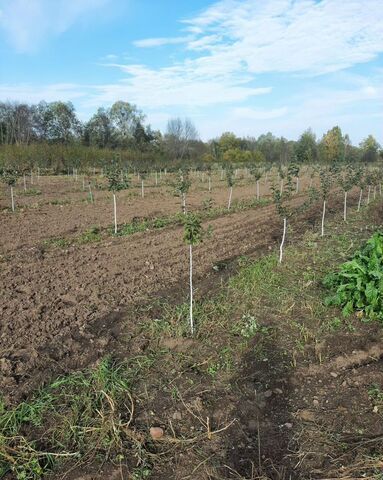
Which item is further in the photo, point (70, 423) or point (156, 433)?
point (70, 423)

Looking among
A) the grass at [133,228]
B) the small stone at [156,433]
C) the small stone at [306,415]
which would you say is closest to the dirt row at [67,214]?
the grass at [133,228]

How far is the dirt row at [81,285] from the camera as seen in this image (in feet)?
17.8

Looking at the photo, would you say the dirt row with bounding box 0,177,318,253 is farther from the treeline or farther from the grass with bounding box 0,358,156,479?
the treeline

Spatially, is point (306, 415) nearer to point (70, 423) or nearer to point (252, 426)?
point (252, 426)

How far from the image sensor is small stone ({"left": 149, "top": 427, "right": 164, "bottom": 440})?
12.9ft

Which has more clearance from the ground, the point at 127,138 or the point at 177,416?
the point at 127,138

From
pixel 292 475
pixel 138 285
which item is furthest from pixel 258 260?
pixel 292 475

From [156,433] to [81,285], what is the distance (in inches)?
176

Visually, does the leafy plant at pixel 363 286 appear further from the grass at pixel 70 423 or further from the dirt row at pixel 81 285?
the grass at pixel 70 423

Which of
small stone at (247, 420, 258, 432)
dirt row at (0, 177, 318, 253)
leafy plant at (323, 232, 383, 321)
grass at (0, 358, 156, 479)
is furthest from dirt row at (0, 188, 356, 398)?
leafy plant at (323, 232, 383, 321)

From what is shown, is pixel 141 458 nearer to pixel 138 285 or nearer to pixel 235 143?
pixel 138 285

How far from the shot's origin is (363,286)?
629 centimetres

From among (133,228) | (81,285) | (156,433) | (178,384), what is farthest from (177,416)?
(133,228)

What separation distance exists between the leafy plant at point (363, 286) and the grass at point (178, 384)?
216 mm
